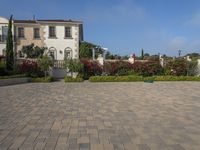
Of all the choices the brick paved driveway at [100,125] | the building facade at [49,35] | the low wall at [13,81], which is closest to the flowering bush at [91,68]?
the low wall at [13,81]

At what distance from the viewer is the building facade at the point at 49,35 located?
34.8 meters

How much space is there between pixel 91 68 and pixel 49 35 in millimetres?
11306

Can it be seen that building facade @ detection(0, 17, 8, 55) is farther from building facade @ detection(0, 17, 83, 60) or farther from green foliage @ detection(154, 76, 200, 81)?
green foliage @ detection(154, 76, 200, 81)

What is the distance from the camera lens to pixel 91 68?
2602 cm

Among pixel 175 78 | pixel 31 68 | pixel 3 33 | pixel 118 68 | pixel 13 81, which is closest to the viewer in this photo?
pixel 13 81

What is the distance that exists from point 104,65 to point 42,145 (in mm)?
20961

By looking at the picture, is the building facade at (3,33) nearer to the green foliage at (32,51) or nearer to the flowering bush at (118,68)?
the green foliage at (32,51)

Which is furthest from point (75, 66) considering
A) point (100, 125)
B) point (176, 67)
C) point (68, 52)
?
point (100, 125)

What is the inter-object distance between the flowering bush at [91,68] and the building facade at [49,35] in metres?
9.55

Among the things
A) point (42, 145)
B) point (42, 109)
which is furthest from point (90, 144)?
point (42, 109)

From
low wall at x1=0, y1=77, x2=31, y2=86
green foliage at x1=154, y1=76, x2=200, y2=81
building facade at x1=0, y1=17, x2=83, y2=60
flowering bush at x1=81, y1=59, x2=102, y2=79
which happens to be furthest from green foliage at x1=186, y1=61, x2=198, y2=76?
low wall at x1=0, y1=77, x2=31, y2=86

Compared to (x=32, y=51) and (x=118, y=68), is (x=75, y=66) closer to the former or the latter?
(x=118, y=68)

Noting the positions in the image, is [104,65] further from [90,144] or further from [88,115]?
[90,144]

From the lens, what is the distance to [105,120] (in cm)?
790
